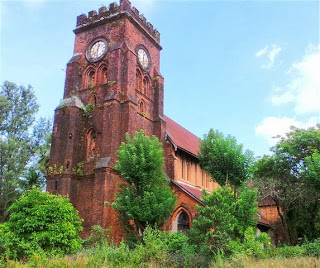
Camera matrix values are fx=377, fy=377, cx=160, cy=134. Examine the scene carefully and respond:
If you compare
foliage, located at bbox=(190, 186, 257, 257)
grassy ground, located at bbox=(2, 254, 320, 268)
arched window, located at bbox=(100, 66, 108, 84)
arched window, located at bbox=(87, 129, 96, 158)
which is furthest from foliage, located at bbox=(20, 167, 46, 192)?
foliage, located at bbox=(190, 186, 257, 257)

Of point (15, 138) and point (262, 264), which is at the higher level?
point (15, 138)

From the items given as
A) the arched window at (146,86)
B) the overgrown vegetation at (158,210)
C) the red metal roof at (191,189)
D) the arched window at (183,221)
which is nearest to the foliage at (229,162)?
the overgrown vegetation at (158,210)

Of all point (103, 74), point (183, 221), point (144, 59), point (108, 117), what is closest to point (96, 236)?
point (183, 221)

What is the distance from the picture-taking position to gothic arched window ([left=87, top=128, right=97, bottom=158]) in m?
23.0

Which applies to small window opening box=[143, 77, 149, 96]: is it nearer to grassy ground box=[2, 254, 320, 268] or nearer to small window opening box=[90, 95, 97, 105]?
small window opening box=[90, 95, 97, 105]

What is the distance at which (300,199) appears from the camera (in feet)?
85.3

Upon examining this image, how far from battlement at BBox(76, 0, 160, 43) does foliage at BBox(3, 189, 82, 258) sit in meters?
14.3

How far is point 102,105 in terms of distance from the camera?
23.5m

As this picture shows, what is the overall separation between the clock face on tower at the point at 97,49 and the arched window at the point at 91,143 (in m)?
5.17

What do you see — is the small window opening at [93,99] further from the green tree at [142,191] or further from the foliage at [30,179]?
the foliage at [30,179]

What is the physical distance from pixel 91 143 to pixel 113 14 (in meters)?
9.00

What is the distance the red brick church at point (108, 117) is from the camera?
21453 millimetres

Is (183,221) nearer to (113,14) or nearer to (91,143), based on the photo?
(91,143)

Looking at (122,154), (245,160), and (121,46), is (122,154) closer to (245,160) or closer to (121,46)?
(245,160)
